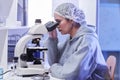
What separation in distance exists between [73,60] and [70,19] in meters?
0.45

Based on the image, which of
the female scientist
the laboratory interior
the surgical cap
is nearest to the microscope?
the laboratory interior

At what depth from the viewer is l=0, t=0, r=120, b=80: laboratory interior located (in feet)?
5.78

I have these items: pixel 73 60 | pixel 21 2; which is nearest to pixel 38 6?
pixel 21 2

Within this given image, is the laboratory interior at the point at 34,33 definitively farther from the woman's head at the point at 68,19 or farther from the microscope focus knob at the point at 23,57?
the woman's head at the point at 68,19

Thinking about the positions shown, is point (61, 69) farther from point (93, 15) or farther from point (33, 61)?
point (93, 15)

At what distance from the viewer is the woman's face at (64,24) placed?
2047 mm

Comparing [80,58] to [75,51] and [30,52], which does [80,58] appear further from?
[30,52]

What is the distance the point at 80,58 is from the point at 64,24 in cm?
42

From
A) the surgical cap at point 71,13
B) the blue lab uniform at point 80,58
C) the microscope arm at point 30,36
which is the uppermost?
the surgical cap at point 71,13

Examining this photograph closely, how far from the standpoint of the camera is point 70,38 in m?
2.16

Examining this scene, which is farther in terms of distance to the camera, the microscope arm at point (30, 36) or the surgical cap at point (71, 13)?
the surgical cap at point (71, 13)

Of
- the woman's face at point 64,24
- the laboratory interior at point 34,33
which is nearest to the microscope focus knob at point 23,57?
the laboratory interior at point 34,33

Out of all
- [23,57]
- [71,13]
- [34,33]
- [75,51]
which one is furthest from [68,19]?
[23,57]

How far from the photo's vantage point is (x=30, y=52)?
1831 millimetres
